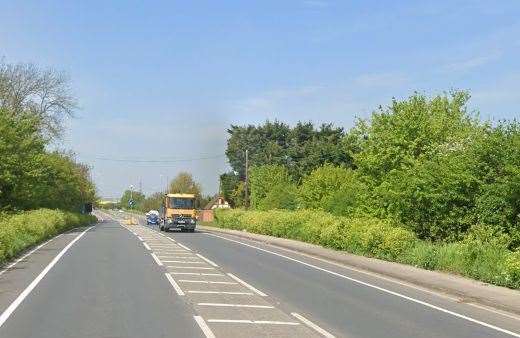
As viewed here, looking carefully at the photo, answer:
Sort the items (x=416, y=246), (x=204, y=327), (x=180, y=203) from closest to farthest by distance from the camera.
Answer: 1. (x=204, y=327)
2. (x=416, y=246)
3. (x=180, y=203)

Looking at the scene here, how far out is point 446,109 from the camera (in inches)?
1471

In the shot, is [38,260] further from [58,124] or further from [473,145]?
[58,124]

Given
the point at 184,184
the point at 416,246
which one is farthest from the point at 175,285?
the point at 184,184

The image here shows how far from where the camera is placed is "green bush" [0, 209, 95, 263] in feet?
75.3

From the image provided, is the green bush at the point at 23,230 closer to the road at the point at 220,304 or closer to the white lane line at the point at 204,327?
the road at the point at 220,304

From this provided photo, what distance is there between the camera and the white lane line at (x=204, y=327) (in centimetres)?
967

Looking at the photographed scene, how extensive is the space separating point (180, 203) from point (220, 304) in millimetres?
40807

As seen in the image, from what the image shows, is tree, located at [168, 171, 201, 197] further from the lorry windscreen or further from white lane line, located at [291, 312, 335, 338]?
white lane line, located at [291, 312, 335, 338]

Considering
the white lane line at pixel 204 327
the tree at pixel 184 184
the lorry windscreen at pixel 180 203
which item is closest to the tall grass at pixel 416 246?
the white lane line at pixel 204 327

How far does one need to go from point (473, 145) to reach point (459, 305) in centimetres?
1148

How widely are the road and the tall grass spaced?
2372mm

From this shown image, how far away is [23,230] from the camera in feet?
101

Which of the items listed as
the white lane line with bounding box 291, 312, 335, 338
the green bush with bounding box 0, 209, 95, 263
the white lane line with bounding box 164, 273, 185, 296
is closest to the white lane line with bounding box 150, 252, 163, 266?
the white lane line with bounding box 164, 273, 185, 296

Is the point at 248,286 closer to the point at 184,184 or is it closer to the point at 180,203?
the point at 180,203
